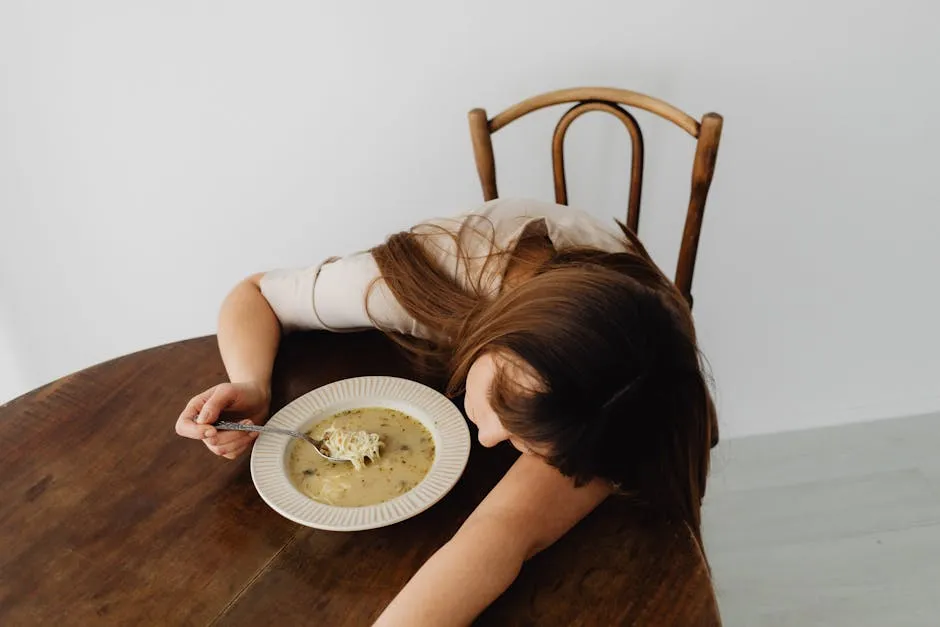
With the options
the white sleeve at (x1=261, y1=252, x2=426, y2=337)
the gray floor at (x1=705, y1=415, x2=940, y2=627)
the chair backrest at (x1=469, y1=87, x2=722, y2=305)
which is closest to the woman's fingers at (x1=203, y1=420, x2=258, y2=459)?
the white sleeve at (x1=261, y1=252, x2=426, y2=337)

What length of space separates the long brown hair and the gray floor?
2.72 feet

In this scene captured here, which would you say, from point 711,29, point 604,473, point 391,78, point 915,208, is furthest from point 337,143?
point 915,208

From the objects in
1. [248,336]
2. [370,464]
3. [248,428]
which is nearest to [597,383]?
[370,464]

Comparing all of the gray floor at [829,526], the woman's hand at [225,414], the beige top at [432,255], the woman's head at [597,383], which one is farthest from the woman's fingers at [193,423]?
the gray floor at [829,526]

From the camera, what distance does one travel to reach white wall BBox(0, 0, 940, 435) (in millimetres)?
1267

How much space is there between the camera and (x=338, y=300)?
1020 millimetres

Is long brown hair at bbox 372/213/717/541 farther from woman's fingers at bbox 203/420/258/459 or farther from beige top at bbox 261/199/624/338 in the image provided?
woman's fingers at bbox 203/420/258/459

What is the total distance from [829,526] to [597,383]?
1.22 m

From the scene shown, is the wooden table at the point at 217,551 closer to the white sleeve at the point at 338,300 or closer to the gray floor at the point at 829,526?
the white sleeve at the point at 338,300

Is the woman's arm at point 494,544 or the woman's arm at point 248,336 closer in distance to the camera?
the woman's arm at point 494,544

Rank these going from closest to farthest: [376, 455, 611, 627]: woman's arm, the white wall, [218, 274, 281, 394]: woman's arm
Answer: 1. [376, 455, 611, 627]: woman's arm
2. [218, 274, 281, 394]: woman's arm
3. the white wall

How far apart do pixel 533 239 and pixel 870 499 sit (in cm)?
121

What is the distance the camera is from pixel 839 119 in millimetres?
1378

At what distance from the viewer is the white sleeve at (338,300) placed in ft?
3.32
